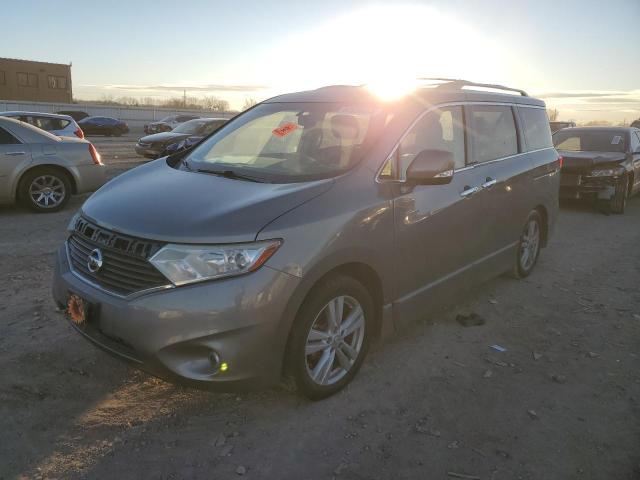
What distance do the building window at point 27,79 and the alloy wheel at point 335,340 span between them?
70770 millimetres

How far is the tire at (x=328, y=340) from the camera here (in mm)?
2857

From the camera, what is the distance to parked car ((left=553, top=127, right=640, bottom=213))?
371 inches

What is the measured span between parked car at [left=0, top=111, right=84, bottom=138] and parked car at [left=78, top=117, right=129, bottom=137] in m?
22.6

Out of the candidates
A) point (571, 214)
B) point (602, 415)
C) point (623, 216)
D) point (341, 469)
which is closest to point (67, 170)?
point (341, 469)

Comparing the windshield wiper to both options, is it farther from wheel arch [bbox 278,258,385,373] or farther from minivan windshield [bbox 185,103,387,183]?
wheel arch [bbox 278,258,385,373]

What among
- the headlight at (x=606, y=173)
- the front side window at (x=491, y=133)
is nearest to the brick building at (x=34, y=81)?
the headlight at (x=606, y=173)

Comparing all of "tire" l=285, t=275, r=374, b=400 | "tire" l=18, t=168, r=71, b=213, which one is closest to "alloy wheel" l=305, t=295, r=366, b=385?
"tire" l=285, t=275, r=374, b=400

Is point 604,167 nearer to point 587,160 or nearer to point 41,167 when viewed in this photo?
point 587,160

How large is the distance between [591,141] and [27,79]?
6742 cm

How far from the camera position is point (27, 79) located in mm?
61844

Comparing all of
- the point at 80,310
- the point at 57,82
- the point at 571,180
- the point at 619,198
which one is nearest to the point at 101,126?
the point at 571,180

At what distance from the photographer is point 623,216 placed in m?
9.70

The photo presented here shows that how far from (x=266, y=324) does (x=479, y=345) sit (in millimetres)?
2084

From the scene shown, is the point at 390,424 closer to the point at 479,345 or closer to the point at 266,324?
the point at 266,324
